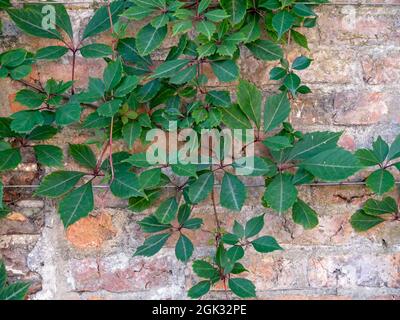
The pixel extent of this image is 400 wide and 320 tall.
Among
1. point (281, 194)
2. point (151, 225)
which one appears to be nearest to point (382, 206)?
point (281, 194)

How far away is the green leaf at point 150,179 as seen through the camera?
1246mm

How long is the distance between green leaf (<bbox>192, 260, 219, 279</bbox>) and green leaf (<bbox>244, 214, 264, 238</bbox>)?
0.14 metres

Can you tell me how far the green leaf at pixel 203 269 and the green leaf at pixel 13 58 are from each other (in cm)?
71

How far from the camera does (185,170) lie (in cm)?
121

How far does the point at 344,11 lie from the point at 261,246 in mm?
687

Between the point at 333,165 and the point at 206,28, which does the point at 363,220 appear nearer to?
the point at 333,165

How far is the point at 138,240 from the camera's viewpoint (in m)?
1.43

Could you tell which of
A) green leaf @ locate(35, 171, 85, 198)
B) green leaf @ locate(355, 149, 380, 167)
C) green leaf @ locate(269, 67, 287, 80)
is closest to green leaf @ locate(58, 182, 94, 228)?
green leaf @ locate(35, 171, 85, 198)

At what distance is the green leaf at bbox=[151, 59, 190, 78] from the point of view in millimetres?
1250

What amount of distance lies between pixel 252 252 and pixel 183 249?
8.7 inches

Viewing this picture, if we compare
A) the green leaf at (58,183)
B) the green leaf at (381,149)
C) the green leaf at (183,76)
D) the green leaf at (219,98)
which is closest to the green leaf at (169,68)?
the green leaf at (183,76)

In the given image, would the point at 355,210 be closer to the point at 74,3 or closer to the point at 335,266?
the point at 335,266

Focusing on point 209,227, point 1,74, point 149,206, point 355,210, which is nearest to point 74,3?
point 1,74

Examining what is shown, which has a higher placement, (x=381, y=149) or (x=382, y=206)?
(x=381, y=149)
